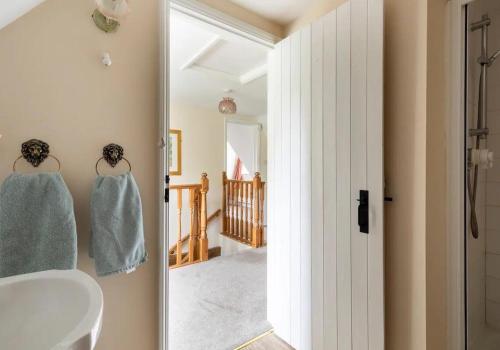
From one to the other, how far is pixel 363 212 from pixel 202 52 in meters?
2.34

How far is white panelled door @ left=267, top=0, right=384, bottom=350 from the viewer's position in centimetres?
117

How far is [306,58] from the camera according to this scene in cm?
147

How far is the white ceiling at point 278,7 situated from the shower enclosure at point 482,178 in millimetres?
878

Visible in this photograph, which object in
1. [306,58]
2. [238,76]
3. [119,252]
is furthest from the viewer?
[238,76]

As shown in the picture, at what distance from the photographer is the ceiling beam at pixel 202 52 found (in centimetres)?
238

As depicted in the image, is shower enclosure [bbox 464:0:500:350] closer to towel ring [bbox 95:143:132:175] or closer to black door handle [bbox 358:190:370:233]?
black door handle [bbox 358:190:370:233]

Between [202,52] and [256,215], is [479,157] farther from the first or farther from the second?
[256,215]

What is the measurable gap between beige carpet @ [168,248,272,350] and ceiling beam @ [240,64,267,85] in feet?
8.08

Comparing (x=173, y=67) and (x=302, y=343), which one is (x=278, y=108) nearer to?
(x=302, y=343)

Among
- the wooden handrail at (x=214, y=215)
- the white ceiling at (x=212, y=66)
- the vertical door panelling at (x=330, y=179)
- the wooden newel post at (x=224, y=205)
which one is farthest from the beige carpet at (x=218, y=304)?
the white ceiling at (x=212, y=66)

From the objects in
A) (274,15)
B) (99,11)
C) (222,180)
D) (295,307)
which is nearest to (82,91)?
(99,11)

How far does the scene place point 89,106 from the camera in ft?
3.73

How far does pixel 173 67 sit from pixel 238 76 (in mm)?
881

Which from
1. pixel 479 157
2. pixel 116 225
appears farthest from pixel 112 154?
pixel 479 157
